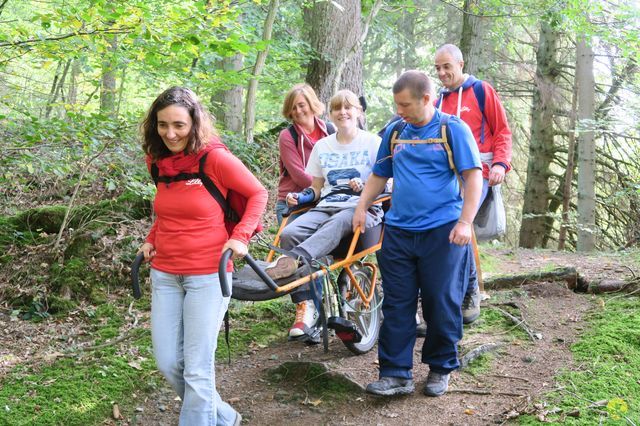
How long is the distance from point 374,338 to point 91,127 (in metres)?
3.10

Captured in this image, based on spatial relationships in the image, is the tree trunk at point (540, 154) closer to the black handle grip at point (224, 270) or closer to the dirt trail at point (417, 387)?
the dirt trail at point (417, 387)

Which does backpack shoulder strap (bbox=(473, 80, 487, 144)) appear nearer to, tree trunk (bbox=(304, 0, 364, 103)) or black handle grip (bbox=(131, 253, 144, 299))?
black handle grip (bbox=(131, 253, 144, 299))

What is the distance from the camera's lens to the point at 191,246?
11.0 ft

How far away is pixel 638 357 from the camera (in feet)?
14.6

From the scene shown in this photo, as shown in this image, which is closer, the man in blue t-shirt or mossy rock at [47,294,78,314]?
the man in blue t-shirt

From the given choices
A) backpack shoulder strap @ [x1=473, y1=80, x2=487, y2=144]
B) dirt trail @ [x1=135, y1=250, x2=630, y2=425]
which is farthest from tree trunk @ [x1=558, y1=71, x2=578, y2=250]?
backpack shoulder strap @ [x1=473, y1=80, x2=487, y2=144]

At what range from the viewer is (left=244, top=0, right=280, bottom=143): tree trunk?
8727 mm

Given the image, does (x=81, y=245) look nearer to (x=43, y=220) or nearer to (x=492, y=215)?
(x=43, y=220)

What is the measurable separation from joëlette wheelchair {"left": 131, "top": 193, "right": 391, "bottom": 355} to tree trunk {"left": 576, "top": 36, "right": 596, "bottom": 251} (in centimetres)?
773

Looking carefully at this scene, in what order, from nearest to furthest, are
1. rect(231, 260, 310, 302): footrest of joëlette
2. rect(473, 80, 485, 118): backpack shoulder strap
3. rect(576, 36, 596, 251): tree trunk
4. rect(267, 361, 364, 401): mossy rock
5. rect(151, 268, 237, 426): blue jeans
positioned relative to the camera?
Result: rect(151, 268, 237, 426): blue jeans, rect(231, 260, 310, 302): footrest of joëlette, rect(267, 361, 364, 401): mossy rock, rect(473, 80, 485, 118): backpack shoulder strap, rect(576, 36, 596, 251): tree trunk

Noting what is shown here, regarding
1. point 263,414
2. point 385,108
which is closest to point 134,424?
point 263,414

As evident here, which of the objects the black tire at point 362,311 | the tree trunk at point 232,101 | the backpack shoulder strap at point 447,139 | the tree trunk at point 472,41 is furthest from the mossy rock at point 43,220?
the tree trunk at point 472,41

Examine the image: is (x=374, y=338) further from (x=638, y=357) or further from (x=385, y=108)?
(x=385, y=108)

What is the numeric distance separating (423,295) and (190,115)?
6.22 ft
